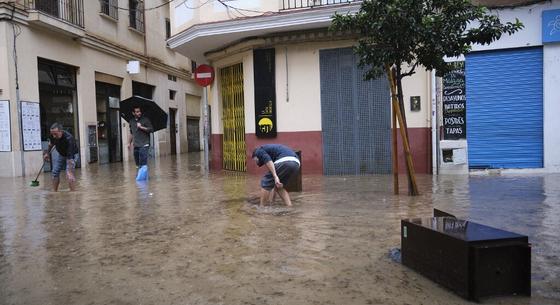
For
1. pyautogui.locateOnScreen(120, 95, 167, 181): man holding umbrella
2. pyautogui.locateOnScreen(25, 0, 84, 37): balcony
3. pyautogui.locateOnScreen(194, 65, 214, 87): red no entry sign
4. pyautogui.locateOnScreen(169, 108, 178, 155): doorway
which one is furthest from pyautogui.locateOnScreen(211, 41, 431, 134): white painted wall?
pyautogui.locateOnScreen(169, 108, 178, 155): doorway

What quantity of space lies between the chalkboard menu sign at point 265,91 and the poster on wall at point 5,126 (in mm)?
7148

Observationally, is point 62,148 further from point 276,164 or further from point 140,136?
point 276,164

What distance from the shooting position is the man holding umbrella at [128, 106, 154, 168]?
460 inches

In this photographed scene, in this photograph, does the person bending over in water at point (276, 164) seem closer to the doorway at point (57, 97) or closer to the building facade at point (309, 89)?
the building facade at point (309, 89)

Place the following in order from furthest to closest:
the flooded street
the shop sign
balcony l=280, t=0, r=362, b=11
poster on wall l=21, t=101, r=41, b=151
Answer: poster on wall l=21, t=101, r=41, b=151, balcony l=280, t=0, r=362, b=11, the shop sign, the flooded street

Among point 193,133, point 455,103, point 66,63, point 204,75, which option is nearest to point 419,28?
point 455,103

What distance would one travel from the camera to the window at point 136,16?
21469 millimetres

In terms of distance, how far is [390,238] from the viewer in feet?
18.0

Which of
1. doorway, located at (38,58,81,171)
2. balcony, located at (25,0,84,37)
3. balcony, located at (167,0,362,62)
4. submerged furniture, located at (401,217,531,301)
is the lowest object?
submerged furniture, located at (401,217,531,301)

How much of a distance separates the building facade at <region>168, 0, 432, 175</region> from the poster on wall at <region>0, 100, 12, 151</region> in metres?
5.32

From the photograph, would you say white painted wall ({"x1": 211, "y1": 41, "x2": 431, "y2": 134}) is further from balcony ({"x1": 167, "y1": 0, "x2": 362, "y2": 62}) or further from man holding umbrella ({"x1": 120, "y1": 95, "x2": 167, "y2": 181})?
man holding umbrella ({"x1": 120, "y1": 95, "x2": 167, "y2": 181})

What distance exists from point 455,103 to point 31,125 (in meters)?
12.0

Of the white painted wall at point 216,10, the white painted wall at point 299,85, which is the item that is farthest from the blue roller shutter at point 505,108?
the white painted wall at point 216,10

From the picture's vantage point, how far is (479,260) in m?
3.59
